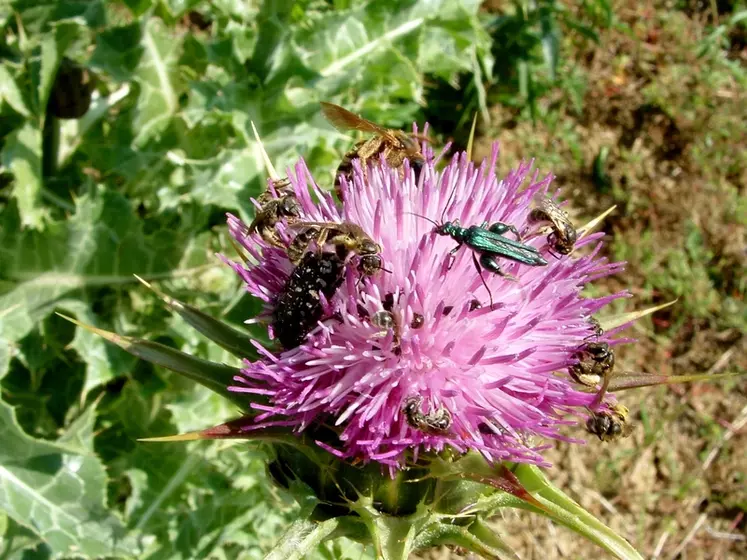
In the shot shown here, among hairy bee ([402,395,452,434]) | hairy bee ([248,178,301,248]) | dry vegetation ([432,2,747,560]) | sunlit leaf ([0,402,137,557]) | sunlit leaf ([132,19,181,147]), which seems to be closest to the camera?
hairy bee ([402,395,452,434])

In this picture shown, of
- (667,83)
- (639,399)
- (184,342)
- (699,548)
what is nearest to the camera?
(184,342)

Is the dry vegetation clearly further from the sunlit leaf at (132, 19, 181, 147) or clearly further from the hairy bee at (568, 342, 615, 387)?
the hairy bee at (568, 342, 615, 387)

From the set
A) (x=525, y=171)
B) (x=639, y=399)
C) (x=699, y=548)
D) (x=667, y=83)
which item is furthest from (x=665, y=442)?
(x=525, y=171)

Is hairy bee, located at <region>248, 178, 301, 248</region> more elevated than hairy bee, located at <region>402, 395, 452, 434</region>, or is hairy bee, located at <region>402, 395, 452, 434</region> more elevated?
hairy bee, located at <region>248, 178, 301, 248</region>

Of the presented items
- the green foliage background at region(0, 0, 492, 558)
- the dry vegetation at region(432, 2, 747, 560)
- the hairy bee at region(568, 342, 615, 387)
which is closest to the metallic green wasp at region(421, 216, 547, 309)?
the hairy bee at region(568, 342, 615, 387)

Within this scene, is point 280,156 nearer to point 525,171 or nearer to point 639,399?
→ point 525,171

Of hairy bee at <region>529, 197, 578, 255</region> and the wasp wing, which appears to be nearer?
the wasp wing
